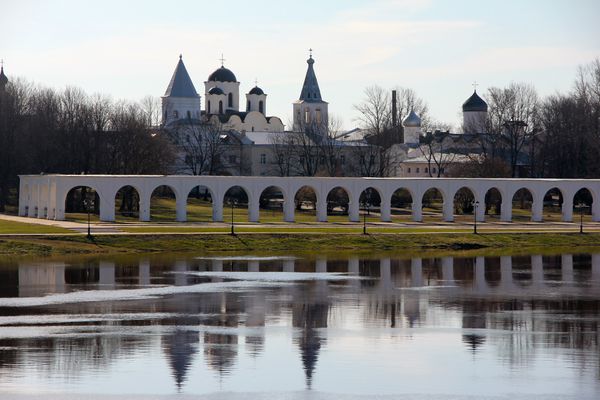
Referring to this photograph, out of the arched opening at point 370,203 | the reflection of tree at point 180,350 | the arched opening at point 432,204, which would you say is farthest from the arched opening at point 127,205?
the reflection of tree at point 180,350

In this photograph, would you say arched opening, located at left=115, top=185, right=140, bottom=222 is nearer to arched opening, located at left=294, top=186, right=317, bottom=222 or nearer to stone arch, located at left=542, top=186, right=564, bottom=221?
arched opening, located at left=294, top=186, right=317, bottom=222

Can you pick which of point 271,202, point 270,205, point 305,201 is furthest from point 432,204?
point 270,205

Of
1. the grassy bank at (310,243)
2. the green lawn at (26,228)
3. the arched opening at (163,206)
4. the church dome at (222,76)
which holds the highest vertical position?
the church dome at (222,76)

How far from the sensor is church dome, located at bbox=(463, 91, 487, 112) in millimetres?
126062

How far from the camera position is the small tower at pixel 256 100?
136250 mm

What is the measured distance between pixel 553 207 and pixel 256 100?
1948 inches

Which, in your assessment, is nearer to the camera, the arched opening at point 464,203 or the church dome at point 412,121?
the arched opening at point 464,203

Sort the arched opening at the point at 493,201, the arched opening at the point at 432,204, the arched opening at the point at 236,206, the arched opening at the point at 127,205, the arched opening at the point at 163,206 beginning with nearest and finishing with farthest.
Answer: the arched opening at the point at 163,206 → the arched opening at the point at 127,205 → the arched opening at the point at 236,206 → the arched opening at the point at 432,204 → the arched opening at the point at 493,201

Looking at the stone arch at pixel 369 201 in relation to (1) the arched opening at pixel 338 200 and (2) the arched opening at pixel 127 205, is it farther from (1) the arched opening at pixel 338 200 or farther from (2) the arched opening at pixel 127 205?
(2) the arched opening at pixel 127 205

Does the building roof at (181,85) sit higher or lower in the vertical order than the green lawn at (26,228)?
higher

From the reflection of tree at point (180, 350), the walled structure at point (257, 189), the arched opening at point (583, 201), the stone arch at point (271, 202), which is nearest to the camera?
the reflection of tree at point (180, 350)

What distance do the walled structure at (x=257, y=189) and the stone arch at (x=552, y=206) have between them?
415 centimetres

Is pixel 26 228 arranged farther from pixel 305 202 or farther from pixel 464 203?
pixel 464 203

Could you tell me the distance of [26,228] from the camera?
62406mm
